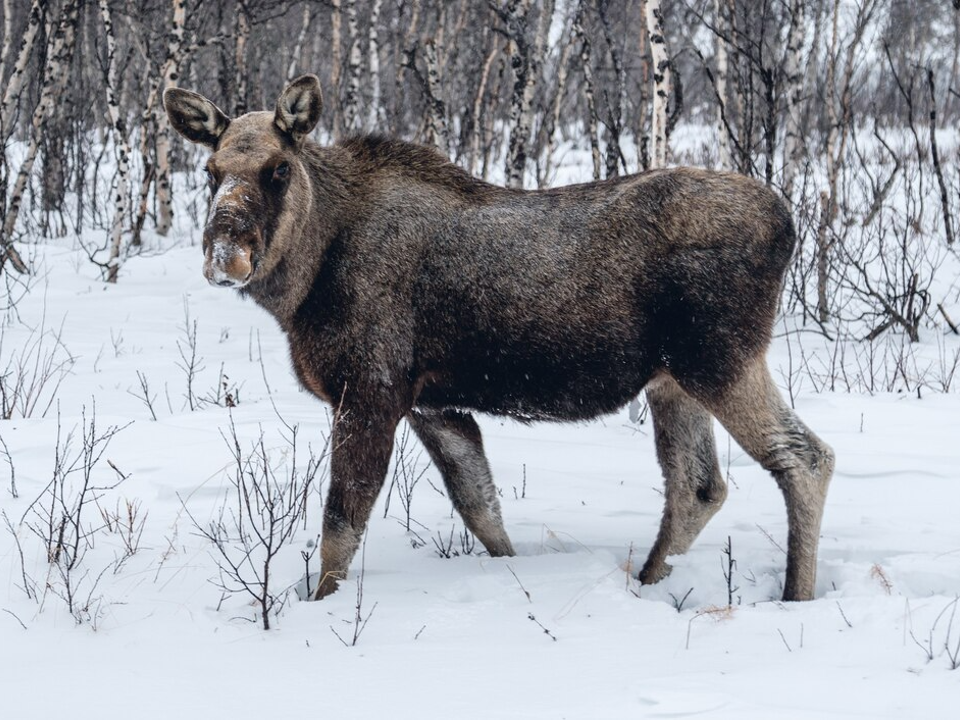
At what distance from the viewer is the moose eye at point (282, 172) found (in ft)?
13.8

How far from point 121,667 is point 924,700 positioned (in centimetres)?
253

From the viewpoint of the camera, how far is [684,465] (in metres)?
4.70

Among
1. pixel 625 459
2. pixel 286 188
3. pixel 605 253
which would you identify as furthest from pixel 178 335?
pixel 605 253

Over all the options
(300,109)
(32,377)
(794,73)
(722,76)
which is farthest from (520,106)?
(722,76)

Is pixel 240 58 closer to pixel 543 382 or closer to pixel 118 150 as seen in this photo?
pixel 118 150

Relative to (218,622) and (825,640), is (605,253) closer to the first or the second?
(825,640)

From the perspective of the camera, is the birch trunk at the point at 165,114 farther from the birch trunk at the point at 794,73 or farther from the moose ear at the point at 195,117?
the birch trunk at the point at 794,73

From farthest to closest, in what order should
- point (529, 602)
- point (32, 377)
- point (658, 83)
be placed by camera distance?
point (32, 377)
point (658, 83)
point (529, 602)

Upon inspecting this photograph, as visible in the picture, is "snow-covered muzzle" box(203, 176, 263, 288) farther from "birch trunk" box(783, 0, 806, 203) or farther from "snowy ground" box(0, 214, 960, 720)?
"birch trunk" box(783, 0, 806, 203)

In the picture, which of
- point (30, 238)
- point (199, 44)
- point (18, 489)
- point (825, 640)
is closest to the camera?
point (825, 640)

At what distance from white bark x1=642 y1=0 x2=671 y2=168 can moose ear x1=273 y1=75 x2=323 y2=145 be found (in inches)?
136

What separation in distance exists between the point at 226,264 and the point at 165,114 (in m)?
9.58

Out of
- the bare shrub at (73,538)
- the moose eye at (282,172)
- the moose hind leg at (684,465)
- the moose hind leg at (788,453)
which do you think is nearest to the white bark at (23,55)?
the bare shrub at (73,538)

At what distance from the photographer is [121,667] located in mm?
3289
